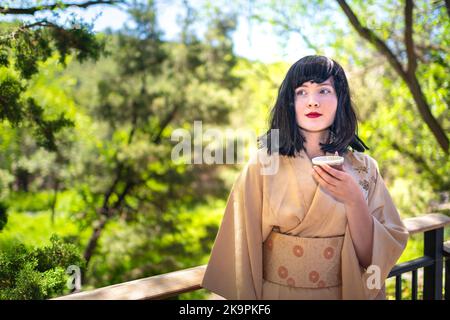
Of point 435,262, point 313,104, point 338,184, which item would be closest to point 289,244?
point 338,184

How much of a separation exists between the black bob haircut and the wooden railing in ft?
1.75

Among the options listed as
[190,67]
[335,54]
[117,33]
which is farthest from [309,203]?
→ [190,67]

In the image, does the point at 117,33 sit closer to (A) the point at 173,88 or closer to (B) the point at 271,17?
(A) the point at 173,88

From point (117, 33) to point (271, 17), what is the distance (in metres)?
4.33

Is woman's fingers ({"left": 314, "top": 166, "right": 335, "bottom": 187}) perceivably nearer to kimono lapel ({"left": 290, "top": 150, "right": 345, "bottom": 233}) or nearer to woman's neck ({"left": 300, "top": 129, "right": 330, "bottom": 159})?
kimono lapel ({"left": 290, "top": 150, "right": 345, "bottom": 233})

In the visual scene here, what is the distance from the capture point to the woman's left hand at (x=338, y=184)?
1.31 m

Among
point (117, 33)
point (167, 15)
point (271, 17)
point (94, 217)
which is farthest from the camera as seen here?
point (167, 15)

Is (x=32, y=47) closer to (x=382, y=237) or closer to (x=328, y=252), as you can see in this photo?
(x=328, y=252)

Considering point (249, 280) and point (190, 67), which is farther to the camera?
point (190, 67)

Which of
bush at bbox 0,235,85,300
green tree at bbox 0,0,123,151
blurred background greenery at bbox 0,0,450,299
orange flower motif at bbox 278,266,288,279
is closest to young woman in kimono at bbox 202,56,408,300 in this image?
orange flower motif at bbox 278,266,288,279

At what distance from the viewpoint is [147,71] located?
8.88 meters

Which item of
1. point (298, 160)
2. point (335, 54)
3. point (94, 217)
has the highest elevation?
point (335, 54)

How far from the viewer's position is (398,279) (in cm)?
201

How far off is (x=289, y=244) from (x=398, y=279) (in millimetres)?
952
